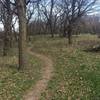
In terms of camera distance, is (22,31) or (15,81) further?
(22,31)

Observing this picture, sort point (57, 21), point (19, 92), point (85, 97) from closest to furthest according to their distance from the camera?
1. point (85, 97)
2. point (19, 92)
3. point (57, 21)

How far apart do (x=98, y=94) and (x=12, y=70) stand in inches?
286

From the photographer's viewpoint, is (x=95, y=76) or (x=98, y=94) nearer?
(x=98, y=94)

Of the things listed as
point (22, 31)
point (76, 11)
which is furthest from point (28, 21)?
point (22, 31)

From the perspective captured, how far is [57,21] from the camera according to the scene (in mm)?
65062

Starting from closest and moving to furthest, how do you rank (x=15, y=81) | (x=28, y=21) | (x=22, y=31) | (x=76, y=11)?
1. (x=15, y=81)
2. (x=22, y=31)
3. (x=76, y=11)
4. (x=28, y=21)

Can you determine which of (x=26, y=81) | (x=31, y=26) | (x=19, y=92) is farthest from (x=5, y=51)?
(x=31, y=26)

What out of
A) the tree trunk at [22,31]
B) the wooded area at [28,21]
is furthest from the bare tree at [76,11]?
the tree trunk at [22,31]

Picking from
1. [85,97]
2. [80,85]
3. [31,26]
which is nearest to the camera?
[85,97]

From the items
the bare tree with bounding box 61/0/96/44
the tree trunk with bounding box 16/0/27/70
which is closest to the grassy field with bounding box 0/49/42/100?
the tree trunk with bounding box 16/0/27/70

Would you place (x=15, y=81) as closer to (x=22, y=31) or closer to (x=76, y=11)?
(x=22, y=31)

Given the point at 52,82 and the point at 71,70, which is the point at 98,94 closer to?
the point at 52,82

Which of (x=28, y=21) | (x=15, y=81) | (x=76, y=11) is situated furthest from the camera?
(x=28, y=21)

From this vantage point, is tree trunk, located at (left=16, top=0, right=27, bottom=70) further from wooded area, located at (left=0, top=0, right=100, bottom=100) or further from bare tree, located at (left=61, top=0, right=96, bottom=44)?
bare tree, located at (left=61, top=0, right=96, bottom=44)
